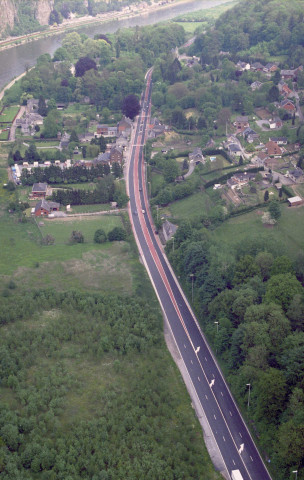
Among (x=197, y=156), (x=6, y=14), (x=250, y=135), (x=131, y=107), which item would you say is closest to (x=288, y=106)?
(x=250, y=135)

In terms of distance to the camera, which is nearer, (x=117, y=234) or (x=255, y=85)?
(x=117, y=234)

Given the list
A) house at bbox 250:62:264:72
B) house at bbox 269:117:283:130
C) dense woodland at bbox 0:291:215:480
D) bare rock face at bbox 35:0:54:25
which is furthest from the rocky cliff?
dense woodland at bbox 0:291:215:480

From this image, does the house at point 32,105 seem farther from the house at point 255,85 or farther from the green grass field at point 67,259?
the green grass field at point 67,259

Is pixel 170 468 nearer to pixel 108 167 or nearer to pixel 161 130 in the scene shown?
pixel 108 167

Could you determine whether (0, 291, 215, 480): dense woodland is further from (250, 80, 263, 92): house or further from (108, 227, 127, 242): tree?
(250, 80, 263, 92): house

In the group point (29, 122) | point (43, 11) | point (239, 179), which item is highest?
point (43, 11)

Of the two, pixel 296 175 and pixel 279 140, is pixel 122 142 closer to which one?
pixel 279 140
